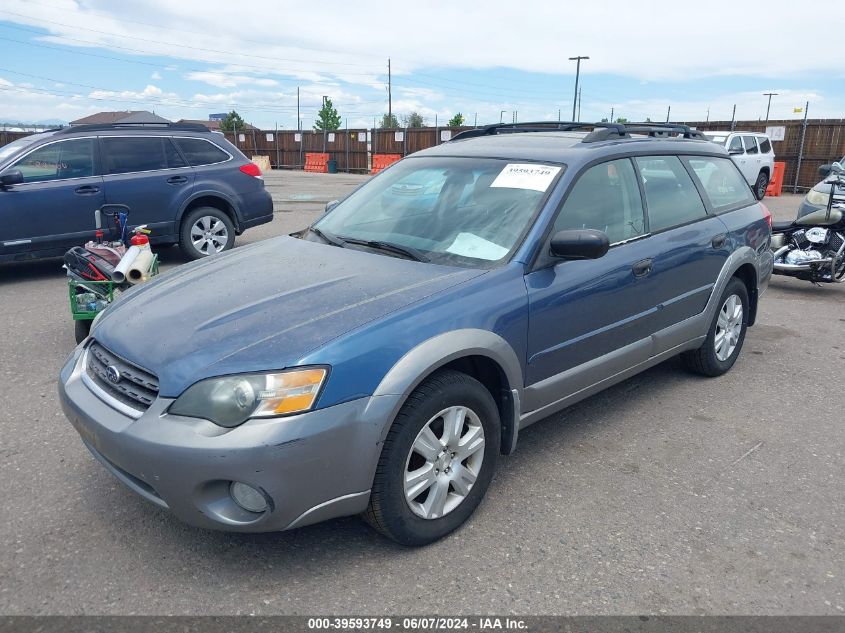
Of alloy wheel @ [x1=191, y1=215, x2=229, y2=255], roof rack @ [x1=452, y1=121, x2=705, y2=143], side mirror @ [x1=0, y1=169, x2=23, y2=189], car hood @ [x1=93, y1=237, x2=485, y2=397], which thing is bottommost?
alloy wheel @ [x1=191, y1=215, x2=229, y2=255]

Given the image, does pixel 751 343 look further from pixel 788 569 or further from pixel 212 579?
pixel 212 579

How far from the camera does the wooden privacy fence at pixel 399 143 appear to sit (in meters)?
22.0

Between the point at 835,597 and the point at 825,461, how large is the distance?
1304 mm

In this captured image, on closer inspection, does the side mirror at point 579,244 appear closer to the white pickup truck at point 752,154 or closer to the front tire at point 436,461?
the front tire at point 436,461

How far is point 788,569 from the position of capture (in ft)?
9.03

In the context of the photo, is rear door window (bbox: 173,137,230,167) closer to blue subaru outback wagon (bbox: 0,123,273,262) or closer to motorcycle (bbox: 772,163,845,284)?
blue subaru outback wagon (bbox: 0,123,273,262)

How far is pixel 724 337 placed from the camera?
4.90 meters

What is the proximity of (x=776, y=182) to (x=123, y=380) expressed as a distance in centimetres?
2211

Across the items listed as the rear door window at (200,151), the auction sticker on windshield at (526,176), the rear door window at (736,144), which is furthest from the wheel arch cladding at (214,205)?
the rear door window at (736,144)

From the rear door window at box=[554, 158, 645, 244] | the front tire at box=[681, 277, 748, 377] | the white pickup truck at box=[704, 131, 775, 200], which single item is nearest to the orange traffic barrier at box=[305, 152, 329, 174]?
the white pickup truck at box=[704, 131, 775, 200]

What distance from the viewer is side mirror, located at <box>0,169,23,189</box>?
7344 millimetres

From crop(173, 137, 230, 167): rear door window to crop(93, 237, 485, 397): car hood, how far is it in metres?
5.60

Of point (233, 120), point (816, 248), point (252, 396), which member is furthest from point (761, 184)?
point (233, 120)

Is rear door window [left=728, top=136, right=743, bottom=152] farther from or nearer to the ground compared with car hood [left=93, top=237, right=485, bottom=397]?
farther from the ground
